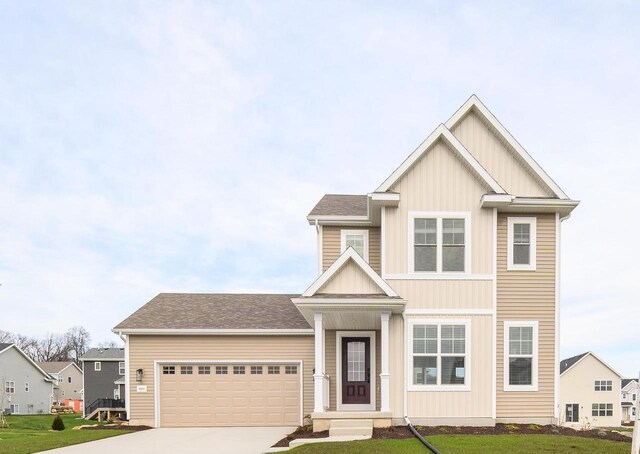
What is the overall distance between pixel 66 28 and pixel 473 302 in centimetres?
1437

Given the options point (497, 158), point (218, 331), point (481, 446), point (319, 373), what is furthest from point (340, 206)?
point (481, 446)

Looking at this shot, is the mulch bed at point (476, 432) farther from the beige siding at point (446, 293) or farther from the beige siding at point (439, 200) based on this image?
the beige siding at point (439, 200)

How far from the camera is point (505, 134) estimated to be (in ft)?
48.1

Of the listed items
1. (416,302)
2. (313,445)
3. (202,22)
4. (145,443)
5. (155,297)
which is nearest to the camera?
(313,445)

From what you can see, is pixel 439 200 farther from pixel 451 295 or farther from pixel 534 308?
pixel 534 308

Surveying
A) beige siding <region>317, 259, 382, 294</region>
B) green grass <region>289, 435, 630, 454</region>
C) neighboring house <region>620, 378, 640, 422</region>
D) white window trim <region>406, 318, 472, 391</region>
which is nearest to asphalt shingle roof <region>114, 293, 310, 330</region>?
beige siding <region>317, 259, 382, 294</region>

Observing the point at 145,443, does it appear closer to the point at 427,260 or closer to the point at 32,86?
the point at 427,260

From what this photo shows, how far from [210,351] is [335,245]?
18.9 feet

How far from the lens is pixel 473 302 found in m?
13.8

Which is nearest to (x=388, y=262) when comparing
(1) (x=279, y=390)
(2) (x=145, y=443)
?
(1) (x=279, y=390)

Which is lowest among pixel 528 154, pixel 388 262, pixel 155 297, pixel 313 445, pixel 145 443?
pixel 145 443

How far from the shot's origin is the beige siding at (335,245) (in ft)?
52.9

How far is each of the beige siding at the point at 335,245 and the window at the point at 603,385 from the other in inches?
1629

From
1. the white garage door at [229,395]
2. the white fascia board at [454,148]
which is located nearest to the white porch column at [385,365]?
the white fascia board at [454,148]
